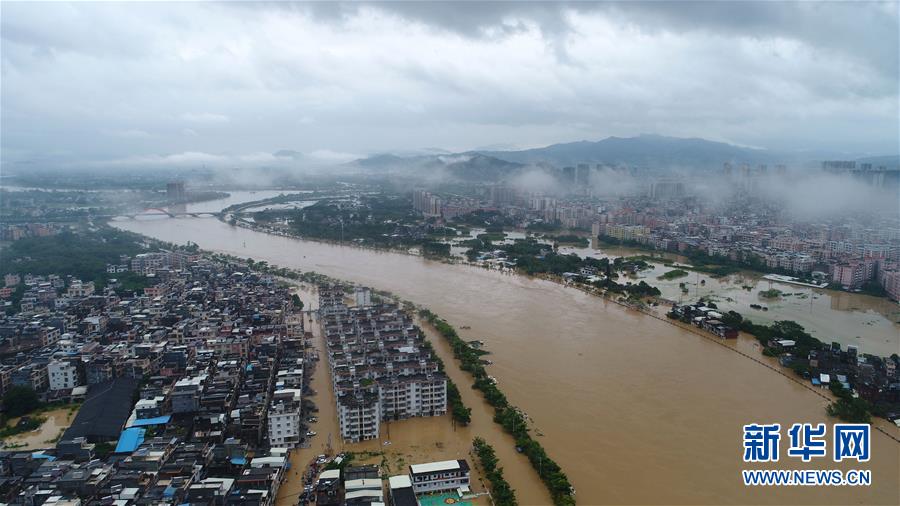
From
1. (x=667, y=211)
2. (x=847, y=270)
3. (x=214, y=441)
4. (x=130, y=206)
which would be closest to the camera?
(x=214, y=441)

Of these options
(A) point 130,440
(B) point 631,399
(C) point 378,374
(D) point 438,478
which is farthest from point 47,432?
(B) point 631,399

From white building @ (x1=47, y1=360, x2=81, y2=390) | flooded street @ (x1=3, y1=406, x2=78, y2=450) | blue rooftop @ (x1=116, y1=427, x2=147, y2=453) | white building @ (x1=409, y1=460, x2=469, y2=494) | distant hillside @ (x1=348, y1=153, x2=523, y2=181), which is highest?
distant hillside @ (x1=348, y1=153, x2=523, y2=181)

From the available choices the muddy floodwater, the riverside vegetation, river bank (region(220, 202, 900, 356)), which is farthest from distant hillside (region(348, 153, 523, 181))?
the riverside vegetation

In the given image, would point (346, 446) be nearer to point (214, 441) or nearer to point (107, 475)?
point (214, 441)

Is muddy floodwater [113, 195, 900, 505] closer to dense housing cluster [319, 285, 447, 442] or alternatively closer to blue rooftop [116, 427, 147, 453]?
dense housing cluster [319, 285, 447, 442]

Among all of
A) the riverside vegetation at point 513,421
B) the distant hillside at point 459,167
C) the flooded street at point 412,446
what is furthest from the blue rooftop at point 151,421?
the distant hillside at point 459,167

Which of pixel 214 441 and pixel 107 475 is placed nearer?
pixel 107 475

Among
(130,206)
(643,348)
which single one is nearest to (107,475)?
(643,348)
